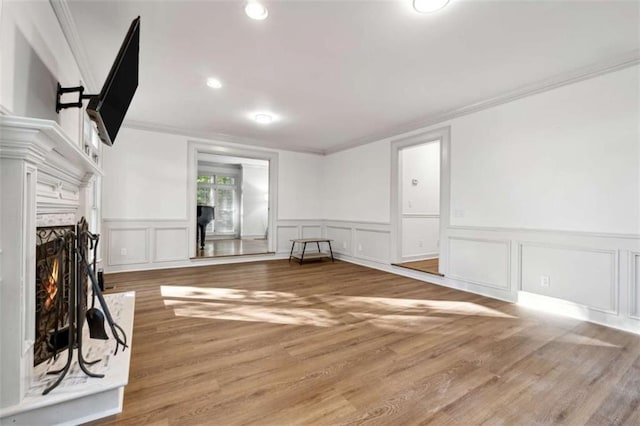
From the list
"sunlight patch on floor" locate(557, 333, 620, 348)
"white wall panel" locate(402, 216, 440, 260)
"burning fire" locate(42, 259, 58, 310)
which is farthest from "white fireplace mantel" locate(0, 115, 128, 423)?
"white wall panel" locate(402, 216, 440, 260)

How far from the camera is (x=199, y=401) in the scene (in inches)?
61.2

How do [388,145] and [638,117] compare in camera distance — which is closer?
[638,117]

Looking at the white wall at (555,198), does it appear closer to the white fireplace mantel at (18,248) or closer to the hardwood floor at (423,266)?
the hardwood floor at (423,266)

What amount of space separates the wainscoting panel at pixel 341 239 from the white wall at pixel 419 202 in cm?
120

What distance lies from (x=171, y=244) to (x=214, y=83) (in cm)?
318

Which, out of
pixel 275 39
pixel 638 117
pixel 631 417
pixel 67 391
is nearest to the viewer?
pixel 67 391

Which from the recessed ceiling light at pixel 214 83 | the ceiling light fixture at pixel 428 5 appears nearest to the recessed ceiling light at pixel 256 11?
the ceiling light fixture at pixel 428 5

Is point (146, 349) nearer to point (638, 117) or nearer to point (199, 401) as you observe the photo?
point (199, 401)

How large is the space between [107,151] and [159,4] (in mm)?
3507

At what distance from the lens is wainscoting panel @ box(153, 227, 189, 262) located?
4973 mm

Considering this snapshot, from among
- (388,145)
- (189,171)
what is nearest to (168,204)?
(189,171)

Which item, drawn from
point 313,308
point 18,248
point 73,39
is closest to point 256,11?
point 73,39

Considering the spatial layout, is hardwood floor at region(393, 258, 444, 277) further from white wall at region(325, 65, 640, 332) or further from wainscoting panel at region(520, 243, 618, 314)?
wainscoting panel at region(520, 243, 618, 314)

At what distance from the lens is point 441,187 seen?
422 cm
